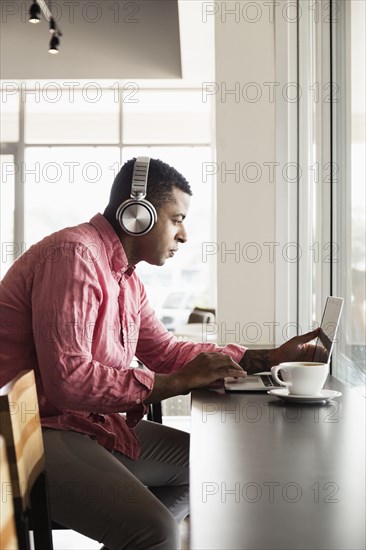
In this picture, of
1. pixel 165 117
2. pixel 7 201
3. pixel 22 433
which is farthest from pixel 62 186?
pixel 22 433

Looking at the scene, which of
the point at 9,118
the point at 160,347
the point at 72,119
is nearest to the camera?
the point at 160,347

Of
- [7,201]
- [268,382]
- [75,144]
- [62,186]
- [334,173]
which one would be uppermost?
[75,144]

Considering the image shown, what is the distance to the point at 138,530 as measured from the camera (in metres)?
1.43

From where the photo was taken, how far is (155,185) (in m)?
1.95

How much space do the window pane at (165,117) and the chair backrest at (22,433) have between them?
6.60 metres

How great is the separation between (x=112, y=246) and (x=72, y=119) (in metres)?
6.22

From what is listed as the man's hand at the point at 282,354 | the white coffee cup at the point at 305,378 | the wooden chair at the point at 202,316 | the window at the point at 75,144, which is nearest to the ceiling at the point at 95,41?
the window at the point at 75,144

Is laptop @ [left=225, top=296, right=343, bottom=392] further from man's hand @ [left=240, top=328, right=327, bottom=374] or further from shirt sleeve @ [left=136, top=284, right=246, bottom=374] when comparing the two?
shirt sleeve @ [left=136, top=284, right=246, bottom=374]

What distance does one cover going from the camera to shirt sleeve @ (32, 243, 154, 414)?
1598mm

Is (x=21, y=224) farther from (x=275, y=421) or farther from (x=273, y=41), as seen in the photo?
(x=275, y=421)

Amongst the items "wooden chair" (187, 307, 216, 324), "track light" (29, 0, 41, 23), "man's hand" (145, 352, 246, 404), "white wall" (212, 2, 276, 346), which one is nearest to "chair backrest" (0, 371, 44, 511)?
"man's hand" (145, 352, 246, 404)

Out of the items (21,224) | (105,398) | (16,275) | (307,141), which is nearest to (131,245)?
(16,275)

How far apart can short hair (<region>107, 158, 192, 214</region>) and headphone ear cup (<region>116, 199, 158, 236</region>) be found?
8 cm

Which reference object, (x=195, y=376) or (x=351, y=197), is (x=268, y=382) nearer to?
(x=195, y=376)
